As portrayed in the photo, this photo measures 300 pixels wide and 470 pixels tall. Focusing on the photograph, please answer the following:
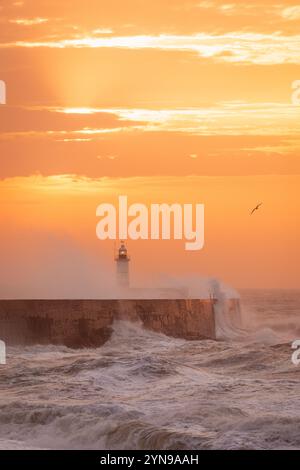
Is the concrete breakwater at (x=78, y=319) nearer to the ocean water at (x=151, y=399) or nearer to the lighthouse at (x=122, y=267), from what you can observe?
the ocean water at (x=151, y=399)

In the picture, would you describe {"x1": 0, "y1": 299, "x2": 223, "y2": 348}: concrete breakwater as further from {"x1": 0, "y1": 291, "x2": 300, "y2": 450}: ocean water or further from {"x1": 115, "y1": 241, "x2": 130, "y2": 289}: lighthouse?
{"x1": 115, "y1": 241, "x2": 130, "y2": 289}: lighthouse

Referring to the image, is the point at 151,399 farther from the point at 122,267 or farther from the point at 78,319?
the point at 122,267

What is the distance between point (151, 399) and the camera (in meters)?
16.7

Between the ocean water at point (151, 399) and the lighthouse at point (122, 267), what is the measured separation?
36.8ft

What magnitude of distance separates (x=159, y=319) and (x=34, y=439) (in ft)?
49.5

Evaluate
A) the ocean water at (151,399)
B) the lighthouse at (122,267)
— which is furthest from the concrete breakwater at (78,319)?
the lighthouse at (122,267)

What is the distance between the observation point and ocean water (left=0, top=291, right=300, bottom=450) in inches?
538

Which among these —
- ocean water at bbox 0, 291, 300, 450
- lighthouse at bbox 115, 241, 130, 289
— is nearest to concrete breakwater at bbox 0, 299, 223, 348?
ocean water at bbox 0, 291, 300, 450

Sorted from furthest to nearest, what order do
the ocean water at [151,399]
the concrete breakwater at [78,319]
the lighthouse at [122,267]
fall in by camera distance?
1. the lighthouse at [122,267]
2. the concrete breakwater at [78,319]
3. the ocean water at [151,399]

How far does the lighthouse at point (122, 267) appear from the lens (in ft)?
122

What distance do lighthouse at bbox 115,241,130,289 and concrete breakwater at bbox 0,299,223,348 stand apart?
317 inches

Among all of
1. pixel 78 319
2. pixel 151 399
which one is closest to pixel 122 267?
pixel 78 319
